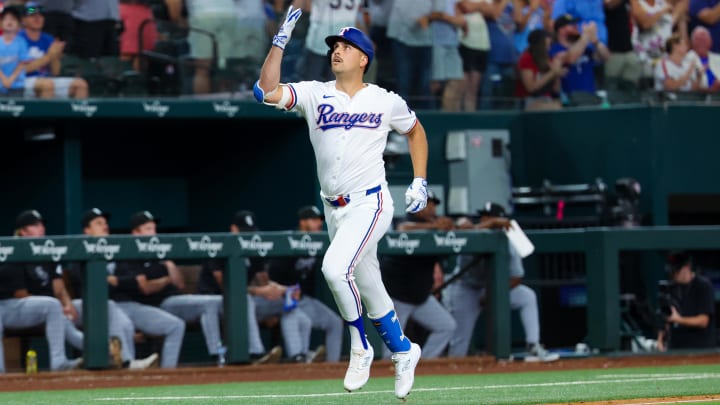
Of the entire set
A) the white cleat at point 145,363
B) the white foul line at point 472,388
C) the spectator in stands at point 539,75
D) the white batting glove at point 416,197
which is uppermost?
the spectator in stands at point 539,75

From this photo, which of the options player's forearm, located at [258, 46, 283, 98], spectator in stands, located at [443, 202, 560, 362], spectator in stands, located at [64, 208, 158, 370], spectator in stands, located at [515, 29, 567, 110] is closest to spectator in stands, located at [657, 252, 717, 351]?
spectator in stands, located at [443, 202, 560, 362]

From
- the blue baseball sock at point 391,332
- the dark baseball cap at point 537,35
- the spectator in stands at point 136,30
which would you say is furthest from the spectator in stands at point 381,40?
the blue baseball sock at point 391,332

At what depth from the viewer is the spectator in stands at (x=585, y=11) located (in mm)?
15727

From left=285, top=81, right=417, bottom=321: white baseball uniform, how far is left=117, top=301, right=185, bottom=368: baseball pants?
13.8ft

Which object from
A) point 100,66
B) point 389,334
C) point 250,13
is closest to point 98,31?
point 100,66

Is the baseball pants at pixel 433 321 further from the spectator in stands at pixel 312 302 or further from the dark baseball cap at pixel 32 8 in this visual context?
the dark baseball cap at pixel 32 8

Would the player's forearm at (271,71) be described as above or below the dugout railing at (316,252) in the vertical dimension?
above

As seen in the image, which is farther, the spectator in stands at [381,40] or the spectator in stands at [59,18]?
the spectator in stands at [381,40]

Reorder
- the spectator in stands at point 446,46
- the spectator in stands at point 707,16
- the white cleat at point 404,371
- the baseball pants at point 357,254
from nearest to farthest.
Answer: the baseball pants at point 357,254
the white cleat at point 404,371
the spectator in stands at point 446,46
the spectator in stands at point 707,16

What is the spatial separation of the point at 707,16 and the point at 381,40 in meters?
4.40

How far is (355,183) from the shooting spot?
753cm

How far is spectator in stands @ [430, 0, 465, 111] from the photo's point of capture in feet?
49.0

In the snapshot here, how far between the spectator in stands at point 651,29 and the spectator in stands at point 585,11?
0.43 meters

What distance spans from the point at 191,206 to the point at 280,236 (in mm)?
5173
